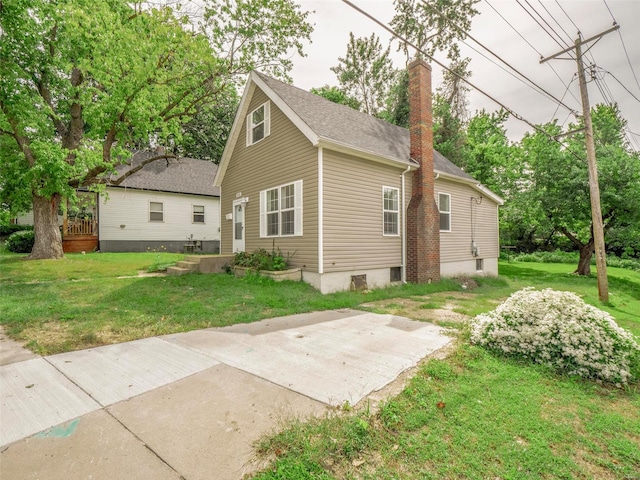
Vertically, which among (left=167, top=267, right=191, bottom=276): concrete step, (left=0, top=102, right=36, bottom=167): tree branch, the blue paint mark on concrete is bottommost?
the blue paint mark on concrete

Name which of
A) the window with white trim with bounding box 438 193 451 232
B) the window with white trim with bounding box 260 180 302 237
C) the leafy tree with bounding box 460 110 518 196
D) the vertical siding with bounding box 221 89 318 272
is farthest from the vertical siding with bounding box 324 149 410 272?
the leafy tree with bounding box 460 110 518 196

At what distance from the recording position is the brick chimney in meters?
10.7

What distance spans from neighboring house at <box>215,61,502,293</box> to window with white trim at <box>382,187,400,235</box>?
34 millimetres

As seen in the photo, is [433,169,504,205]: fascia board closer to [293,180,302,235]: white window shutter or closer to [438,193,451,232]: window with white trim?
[438,193,451,232]: window with white trim

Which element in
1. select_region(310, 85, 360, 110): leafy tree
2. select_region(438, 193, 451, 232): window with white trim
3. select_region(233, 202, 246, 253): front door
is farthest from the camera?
select_region(310, 85, 360, 110): leafy tree

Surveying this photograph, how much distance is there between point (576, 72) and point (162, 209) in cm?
2112

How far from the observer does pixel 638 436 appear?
2.58 m

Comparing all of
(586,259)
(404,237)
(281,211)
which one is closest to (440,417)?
(281,211)

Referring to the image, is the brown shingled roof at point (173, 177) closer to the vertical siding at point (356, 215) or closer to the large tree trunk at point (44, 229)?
the large tree trunk at point (44, 229)

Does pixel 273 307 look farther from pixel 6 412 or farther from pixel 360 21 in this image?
pixel 360 21

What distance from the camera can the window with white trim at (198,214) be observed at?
21.0 meters

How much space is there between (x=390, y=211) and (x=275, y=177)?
4.11 m

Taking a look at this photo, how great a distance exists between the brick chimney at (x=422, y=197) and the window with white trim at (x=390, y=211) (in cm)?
46

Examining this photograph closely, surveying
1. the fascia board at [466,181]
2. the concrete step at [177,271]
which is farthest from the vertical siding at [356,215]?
the concrete step at [177,271]
